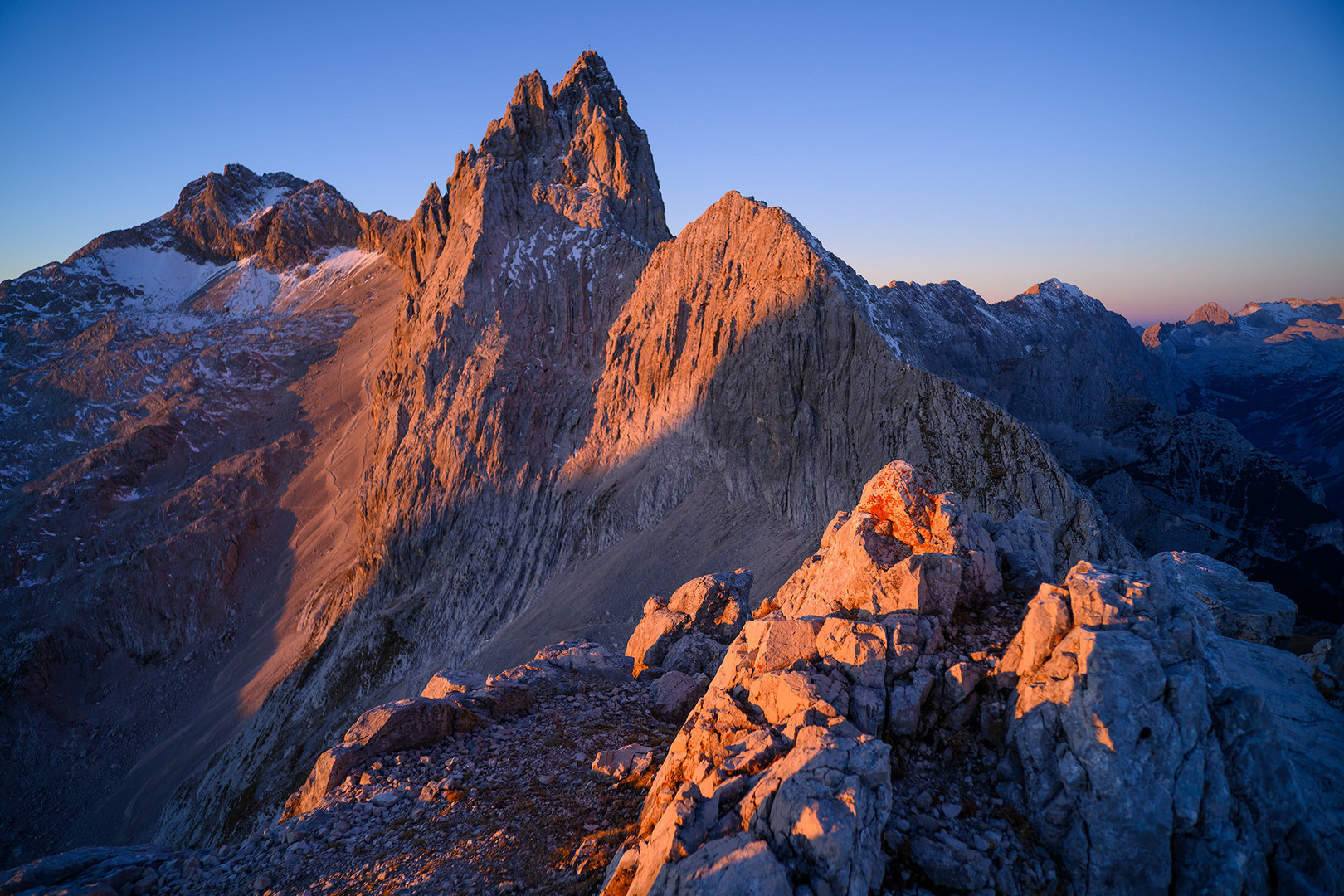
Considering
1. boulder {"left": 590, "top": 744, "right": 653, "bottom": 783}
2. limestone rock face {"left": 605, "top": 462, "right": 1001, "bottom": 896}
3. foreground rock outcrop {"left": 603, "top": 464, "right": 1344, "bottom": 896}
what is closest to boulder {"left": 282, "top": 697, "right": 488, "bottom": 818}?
boulder {"left": 590, "top": 744, "right": 653, "bottom": 783}

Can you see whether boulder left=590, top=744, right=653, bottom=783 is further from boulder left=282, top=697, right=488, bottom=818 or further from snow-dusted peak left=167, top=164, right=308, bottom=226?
snow-dusted peak left=167, top=164, right=308, bottom=226

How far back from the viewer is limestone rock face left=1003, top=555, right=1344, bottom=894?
678cm

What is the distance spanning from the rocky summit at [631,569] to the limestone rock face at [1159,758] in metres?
0.04

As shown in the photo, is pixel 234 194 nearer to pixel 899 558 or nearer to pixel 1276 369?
pixel 899 558

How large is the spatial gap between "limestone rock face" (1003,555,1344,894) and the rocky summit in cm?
4

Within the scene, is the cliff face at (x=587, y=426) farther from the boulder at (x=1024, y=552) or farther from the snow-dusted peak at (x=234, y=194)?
the snow-dusted peak at (x=234, y=194)

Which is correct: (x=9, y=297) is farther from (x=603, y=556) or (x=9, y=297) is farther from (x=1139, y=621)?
(x=1139, y=621)

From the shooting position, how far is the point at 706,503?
136 feet

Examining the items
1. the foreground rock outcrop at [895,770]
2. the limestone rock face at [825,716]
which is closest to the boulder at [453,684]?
the foreground rock outcrop at [895,770]

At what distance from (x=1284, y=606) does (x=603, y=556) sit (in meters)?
35.9

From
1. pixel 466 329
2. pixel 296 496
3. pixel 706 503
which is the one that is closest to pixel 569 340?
pixel 466 329

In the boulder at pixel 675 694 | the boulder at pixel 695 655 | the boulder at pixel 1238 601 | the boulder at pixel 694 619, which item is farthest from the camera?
the boulder at pixel 694 619

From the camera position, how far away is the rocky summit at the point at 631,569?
25.0ft

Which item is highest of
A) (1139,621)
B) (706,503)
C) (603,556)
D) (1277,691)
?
(1139,621)
